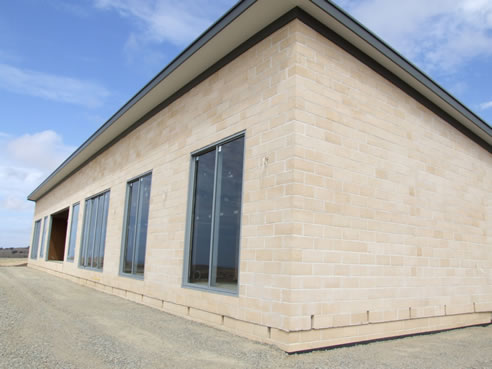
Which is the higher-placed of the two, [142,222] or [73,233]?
[142,222]

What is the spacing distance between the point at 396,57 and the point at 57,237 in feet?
66.8

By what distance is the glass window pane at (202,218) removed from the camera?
6.66 m

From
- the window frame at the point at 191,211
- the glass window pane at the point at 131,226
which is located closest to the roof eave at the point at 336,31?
the window frame at the point at 191,211

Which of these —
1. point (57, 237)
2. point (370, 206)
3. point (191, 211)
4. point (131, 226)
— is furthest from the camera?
point (57, 237)

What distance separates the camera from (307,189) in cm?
512

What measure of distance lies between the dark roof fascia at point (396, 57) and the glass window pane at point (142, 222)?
18.3 feet

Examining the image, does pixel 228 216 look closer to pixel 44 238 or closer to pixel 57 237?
pixel 57 237

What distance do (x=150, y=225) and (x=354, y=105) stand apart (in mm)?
4999

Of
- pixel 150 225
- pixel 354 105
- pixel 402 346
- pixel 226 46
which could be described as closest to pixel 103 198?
pixel 150 225

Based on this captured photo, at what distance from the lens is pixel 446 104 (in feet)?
26.1

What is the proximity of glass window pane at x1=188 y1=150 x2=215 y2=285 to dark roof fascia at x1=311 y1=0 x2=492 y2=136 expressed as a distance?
298cm

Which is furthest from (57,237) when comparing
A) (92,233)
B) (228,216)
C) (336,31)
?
(336,31)

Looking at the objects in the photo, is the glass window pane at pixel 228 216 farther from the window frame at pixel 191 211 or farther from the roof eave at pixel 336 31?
the roof eave at pixel 336 31

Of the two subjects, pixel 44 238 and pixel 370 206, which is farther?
pixel 44 238
